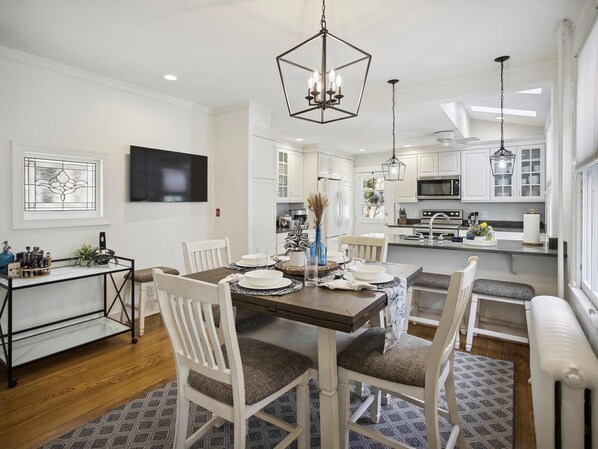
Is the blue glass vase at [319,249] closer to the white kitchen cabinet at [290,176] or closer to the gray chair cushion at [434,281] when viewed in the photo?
the gray chair cushion at [434,281]

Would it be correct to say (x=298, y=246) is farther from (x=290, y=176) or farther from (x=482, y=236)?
(x=290, y=176)

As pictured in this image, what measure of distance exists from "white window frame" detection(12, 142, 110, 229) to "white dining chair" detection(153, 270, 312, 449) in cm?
217

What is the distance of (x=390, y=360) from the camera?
151cm

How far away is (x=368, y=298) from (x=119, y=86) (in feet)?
10.8

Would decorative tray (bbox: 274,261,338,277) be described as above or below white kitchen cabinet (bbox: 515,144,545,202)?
below

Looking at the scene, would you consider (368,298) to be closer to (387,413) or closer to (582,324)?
(387,413)

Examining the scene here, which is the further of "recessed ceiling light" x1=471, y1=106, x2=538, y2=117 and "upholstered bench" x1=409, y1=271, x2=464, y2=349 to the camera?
"recessed ceiling light" x1=471, y1=106, x2=538, y2=117

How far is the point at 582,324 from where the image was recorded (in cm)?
175

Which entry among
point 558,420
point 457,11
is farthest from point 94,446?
point 457,11

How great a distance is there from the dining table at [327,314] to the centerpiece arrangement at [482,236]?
2.03 metres

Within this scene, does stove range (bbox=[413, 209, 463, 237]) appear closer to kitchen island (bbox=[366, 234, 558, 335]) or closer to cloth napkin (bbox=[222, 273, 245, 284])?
kitchen island (bbox=[366, 234, 558, 335])

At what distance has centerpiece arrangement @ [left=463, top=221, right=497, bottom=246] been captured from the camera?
124 inches

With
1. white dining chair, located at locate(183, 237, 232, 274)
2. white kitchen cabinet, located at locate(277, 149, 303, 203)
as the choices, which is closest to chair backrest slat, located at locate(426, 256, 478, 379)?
white dining chair, located at locate(183, 237, 232, 274)

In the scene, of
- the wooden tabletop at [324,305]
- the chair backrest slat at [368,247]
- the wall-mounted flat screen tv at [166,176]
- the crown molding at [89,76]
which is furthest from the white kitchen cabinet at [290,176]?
the wooden tabletop at [324,305]
